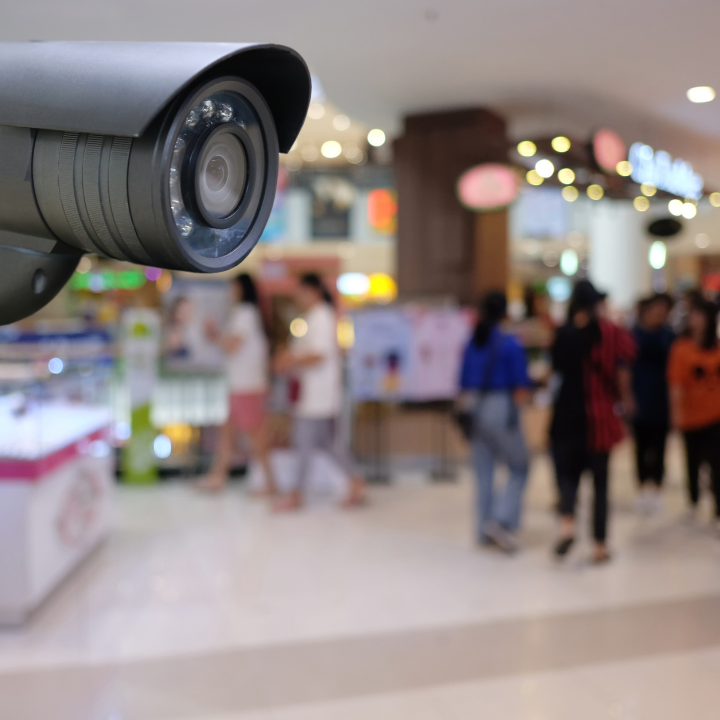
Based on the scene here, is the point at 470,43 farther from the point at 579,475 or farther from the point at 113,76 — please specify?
the point at 113,76

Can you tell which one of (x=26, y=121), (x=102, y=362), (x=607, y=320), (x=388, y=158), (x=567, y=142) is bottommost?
(x=102, y=362)

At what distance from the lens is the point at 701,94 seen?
613cm

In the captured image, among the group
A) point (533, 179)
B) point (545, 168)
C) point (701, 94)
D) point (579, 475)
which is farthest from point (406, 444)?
point (701, 94)

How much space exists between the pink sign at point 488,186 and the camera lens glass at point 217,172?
5085 mm

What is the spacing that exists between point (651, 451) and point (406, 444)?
204 centimetres

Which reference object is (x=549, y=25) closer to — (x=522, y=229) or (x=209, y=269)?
(x=209, y=269)

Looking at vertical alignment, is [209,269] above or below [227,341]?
above

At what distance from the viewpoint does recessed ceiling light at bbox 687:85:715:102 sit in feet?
19.5

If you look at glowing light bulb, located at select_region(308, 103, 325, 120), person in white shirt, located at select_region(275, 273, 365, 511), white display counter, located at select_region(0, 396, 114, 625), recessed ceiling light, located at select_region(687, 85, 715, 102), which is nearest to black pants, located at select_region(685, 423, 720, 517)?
person in white shirt, located at select_region(275, 273, 365, 511)

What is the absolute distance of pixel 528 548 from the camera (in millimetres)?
4285

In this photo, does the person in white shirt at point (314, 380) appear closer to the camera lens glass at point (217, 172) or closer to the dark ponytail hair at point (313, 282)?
the dark ponytail hair at point (313, 282)

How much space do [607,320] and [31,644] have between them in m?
3.09

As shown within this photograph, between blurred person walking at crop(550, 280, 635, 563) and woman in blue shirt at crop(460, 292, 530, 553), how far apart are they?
0.67 ft

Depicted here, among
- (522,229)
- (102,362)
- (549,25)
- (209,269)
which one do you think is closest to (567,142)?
(549,25)
